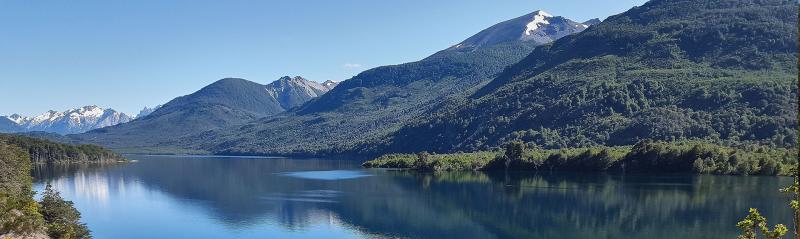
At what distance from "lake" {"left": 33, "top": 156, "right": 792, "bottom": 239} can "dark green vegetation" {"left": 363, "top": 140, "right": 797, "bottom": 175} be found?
5882 millimetres

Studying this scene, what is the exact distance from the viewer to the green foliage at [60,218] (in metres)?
58.7

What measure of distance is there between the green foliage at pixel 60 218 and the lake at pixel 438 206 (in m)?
6.74

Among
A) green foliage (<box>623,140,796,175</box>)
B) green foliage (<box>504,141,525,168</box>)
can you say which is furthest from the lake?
green foliage (<box>504,141,525,168</box>)

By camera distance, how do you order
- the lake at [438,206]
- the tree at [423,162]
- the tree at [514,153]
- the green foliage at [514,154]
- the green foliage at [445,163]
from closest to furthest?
the lake at [438,206] < the green foliage at [514,154] < the tree at [514,153] < the green foliage at [445,163] < the tree at [423,162]

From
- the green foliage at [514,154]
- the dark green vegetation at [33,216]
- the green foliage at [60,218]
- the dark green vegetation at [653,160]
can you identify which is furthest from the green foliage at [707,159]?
the dark green vegetation at [33,216]

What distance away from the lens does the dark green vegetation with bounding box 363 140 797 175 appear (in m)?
124

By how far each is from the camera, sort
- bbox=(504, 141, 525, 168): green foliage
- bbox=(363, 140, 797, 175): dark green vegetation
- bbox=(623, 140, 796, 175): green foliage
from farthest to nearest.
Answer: bbox=(504, 141, 525, 168): green foliage, bbox=(363, 140, 797, 175): dark green vegetation, bbox=(623, 140, 796, 175): green foliage

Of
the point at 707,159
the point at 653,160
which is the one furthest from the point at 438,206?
the point at 707,159

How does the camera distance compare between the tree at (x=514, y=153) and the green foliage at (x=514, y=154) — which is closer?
the green foliage at (x=514, y=154)

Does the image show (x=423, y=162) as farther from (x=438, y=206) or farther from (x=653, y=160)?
(x=438, y=206)

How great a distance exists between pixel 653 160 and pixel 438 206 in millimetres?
60122

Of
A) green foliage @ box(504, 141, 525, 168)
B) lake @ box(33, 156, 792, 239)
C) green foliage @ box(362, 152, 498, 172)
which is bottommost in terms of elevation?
lake @ box(33, 156, 792, 239)

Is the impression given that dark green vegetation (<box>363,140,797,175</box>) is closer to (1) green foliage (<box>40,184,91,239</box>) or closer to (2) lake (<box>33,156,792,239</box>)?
(2) lake (<box>33,156,792,239</box>)

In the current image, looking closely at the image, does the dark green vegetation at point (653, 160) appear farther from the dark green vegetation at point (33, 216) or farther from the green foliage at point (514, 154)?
the dark green vegetation at point (33, 216)
